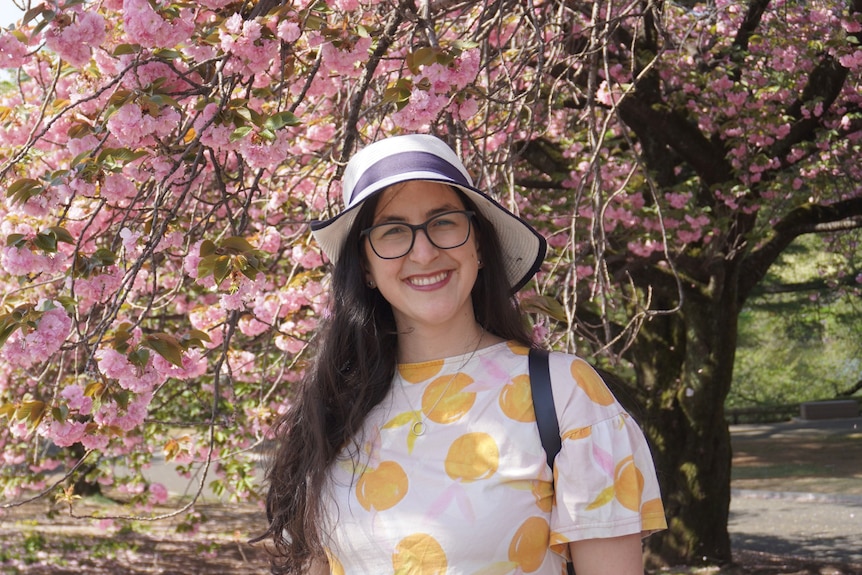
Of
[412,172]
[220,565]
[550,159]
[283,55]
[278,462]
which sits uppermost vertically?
[550,159]

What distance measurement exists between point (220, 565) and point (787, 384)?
1571 centimetres

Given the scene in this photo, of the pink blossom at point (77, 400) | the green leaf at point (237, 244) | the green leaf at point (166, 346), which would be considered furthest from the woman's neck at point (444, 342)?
the pink blossom at point (77, 400)

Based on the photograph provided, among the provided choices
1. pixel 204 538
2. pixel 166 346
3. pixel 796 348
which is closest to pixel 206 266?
pixel 166 346

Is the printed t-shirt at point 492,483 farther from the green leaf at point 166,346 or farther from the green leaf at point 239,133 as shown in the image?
the green leaf at point 239,133

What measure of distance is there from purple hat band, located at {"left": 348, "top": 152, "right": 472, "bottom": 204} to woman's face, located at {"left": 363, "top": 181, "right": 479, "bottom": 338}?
0.10 feet

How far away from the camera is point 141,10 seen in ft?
7.16

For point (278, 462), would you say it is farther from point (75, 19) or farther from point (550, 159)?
point (550, 159)

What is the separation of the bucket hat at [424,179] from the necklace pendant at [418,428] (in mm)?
355

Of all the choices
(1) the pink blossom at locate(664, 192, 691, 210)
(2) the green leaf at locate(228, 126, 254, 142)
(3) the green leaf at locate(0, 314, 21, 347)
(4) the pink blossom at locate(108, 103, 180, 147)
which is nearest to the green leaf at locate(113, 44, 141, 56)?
(4) the pink blossom at locate(108, 103, 180, 147)

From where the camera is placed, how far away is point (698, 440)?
754 centimetres

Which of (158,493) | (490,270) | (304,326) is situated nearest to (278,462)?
(490,270)

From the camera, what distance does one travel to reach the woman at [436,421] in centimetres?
149

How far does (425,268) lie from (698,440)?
20.9 ft

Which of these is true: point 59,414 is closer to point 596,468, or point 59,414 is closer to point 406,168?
point 406,168
